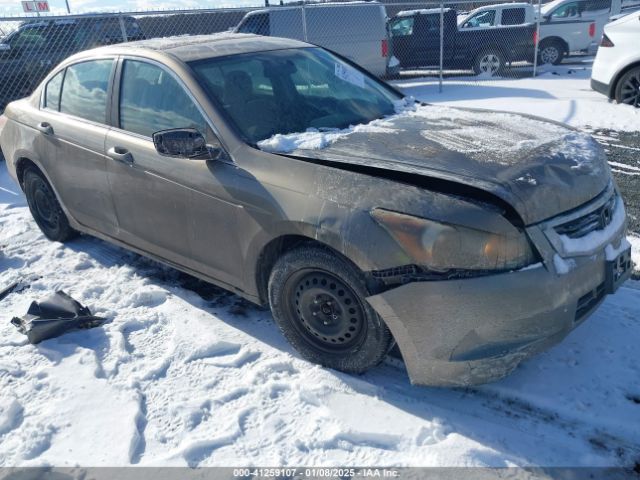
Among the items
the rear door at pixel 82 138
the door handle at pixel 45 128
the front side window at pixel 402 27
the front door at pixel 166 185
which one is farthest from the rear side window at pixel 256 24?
the front door at pixel 166 185

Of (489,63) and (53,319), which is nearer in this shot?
(53,319)

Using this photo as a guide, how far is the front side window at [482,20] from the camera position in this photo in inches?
581

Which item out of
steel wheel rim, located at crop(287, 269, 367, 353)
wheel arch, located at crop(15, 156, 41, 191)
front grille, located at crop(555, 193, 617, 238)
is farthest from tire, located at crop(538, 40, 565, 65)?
steel wheel rim, located at crop(287, 269, 367, 353)

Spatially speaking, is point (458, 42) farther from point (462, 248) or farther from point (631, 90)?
point (462, 248)

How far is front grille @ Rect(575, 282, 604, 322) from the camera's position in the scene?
105 inches

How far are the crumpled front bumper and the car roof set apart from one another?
2115 millimetres

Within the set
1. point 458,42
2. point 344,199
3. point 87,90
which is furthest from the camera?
point 458,42

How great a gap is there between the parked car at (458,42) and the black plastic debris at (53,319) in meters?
12.7

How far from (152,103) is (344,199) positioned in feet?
5.67

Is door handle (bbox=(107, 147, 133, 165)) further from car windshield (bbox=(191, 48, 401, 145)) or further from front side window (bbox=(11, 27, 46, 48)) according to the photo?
front side window (bbox=(11, 27, 46, 48))

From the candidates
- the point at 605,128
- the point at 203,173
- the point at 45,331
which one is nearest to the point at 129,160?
the point at 203,173

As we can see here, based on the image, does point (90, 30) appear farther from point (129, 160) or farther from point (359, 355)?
point (359, 355)

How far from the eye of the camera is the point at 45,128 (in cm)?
450

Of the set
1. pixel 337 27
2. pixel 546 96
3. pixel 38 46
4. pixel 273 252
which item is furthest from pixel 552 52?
pixel 273 252
